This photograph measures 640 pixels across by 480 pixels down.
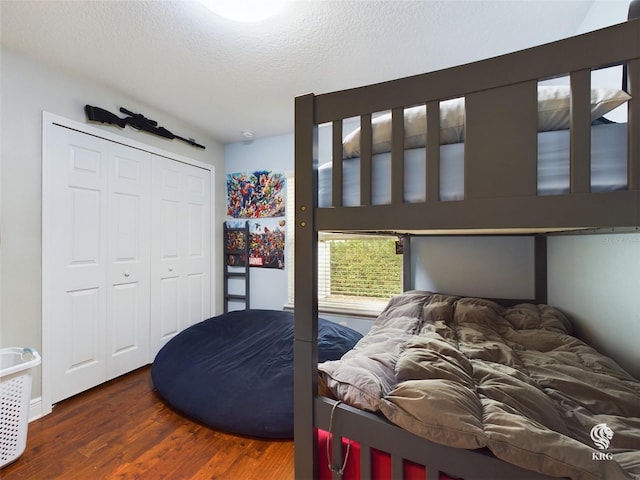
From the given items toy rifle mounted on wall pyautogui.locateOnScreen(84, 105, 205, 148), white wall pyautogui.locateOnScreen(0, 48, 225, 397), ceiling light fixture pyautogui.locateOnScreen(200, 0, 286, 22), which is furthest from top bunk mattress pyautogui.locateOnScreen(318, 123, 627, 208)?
toy rifle mounted on wall pyautogui.locateOnScreen(84, 105, 205, 148)

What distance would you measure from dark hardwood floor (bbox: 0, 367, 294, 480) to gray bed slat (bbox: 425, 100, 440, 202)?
149 cm

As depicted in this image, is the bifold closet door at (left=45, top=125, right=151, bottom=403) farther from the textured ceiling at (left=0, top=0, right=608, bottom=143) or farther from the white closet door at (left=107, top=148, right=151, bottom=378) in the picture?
the textured ceiling at (left=0, top=0, right=608, bottom=143)

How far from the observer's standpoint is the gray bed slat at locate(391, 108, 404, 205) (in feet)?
2.61

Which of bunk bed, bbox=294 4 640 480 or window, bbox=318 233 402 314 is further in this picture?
window, bbox=318 233 402 314

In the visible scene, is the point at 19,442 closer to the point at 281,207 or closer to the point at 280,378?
the point at 280,378

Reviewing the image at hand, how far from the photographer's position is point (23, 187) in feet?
5.96

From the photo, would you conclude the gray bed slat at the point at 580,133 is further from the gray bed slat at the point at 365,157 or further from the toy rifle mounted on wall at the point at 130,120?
the toy rifle mounted on wall at the point at 130,120

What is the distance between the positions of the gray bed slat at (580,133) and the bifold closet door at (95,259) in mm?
2762

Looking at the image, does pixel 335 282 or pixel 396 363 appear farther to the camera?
pixel 335 282

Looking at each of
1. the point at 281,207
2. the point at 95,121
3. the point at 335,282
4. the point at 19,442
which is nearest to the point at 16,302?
the point at 19,442

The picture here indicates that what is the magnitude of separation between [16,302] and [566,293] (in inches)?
138

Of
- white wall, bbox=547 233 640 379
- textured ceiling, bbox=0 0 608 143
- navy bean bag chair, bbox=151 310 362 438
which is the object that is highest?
textured ceiling, bbox=0 0 608 143

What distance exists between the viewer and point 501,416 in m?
0.69

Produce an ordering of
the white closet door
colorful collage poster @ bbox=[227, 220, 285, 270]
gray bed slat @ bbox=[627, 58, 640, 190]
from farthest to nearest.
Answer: colorful collage poster @ bbox=[227, 220, 285, 270] → the white closet door → gray bed slat @ bbox=[627, 58, 640, 190]
